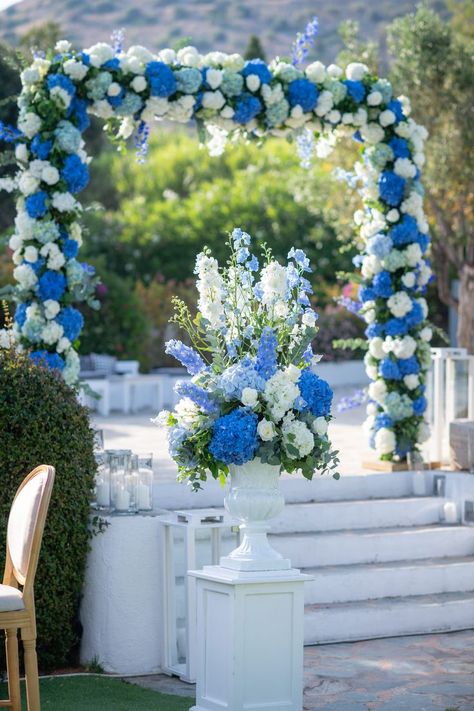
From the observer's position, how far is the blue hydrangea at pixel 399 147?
870 cm

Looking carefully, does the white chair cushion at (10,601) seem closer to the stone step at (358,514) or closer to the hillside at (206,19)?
the stone step at (358,514)

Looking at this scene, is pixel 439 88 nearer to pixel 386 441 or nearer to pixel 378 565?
pixel 386 441

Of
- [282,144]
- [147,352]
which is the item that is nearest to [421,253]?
[147,352]

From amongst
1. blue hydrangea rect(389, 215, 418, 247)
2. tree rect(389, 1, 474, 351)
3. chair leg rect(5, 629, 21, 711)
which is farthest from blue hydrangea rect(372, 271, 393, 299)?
tree rect(389, 1, 474, 351)

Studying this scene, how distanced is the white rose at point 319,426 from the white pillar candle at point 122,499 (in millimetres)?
1716

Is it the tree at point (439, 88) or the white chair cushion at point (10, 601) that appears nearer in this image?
the white chair cushion at point (10, 601)

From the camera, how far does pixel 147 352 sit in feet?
56.5

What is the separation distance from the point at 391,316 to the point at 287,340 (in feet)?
12.1

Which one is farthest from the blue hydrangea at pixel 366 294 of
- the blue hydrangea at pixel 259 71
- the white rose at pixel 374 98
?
the blue hydrangea at pixel 259 71

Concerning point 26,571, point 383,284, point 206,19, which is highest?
point 206,19

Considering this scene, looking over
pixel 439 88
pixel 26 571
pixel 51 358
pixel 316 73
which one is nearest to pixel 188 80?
pixel 316 73

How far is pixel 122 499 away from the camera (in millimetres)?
6516

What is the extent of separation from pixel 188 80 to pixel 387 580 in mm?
3259

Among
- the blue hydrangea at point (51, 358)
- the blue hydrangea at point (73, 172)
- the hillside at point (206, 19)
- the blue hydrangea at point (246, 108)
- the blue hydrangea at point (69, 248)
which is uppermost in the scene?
the hillside at point (206, 19)
